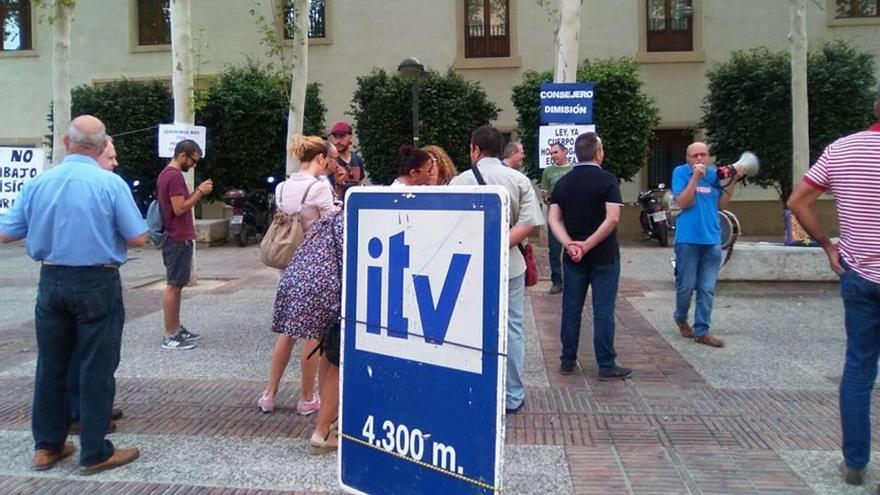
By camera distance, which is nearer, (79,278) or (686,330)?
(79,278)

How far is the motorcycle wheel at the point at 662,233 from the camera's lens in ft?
51.4

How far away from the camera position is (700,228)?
6953 mm

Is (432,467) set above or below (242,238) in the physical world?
below

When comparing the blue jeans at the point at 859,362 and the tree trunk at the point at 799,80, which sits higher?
the tree trunk at the point at 799,80

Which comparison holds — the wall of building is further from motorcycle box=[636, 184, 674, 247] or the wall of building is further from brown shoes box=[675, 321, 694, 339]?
brown shoes box=[675, 321, 694, 339]

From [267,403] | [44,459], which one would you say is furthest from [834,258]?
[44,459]

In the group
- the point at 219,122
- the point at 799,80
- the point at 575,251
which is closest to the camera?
the point at 575,251

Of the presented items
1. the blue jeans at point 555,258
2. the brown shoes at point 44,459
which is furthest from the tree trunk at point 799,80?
the brown shoes at point 44,459

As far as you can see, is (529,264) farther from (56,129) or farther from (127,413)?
(56,129)

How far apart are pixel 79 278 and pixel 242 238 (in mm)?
12531

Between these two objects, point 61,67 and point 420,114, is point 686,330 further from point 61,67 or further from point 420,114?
point 420,114

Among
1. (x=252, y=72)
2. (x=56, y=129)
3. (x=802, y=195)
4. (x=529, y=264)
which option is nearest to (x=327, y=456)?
(x=529, y=264)

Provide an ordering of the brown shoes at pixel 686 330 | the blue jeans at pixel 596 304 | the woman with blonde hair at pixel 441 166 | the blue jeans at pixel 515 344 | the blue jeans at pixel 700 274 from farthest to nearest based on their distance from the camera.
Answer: the brown shoes at pixel 686 330, the blue jeans at pixel 700 274, the blue jeans at pixel 596 304, the blue jeans at pixel 515 344, the woman with blonde hair at pixel 441 166

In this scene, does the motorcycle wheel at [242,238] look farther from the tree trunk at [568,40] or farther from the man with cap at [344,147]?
the man with cap at [344,147]
